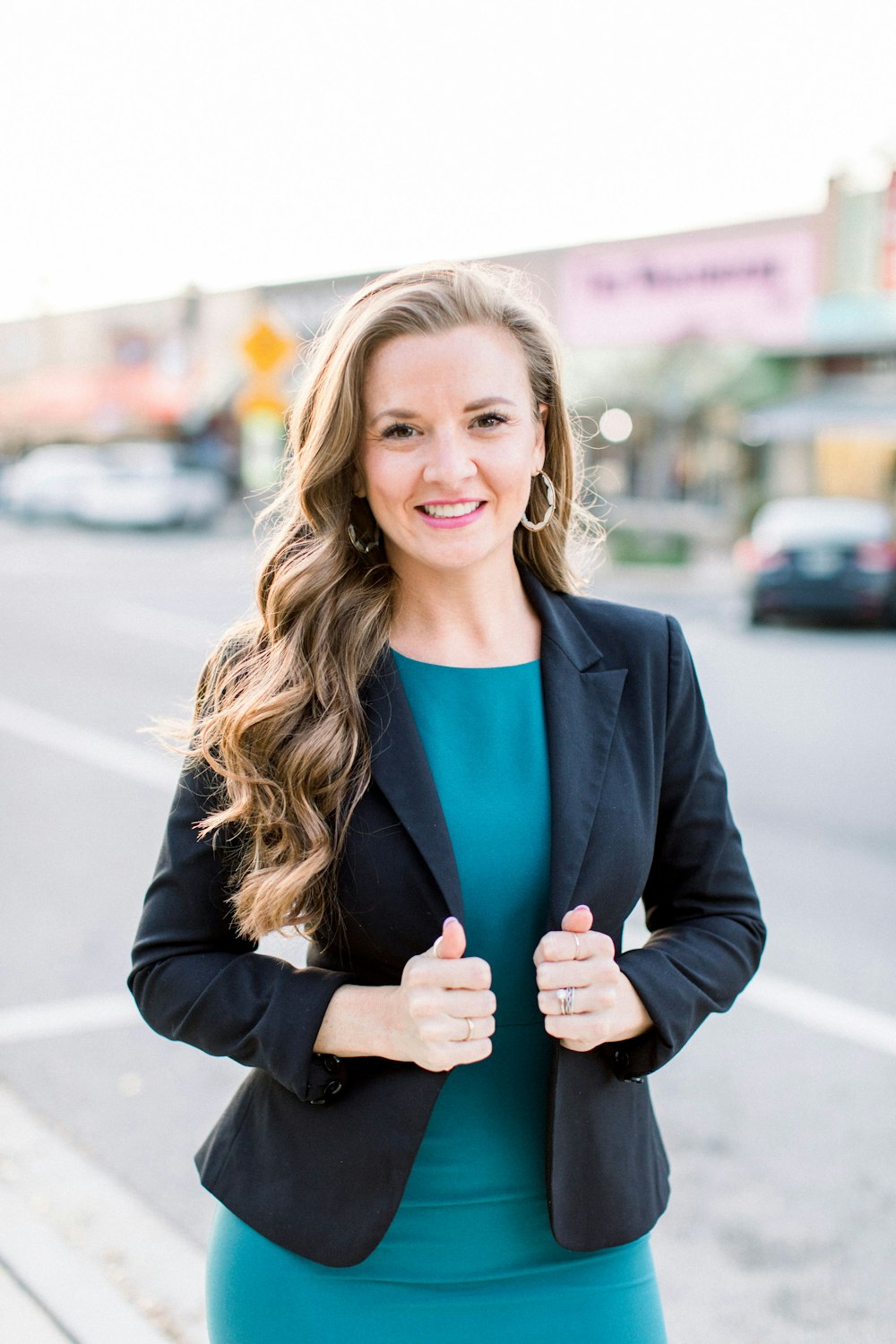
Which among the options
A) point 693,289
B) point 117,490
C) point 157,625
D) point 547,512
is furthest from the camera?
point 117,490

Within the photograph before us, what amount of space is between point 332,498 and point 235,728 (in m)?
0.42

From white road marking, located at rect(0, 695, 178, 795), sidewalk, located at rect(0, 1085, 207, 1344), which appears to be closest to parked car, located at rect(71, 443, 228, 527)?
white road marking, located at rect(0, 695, 178, 795)

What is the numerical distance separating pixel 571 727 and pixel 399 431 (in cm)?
48

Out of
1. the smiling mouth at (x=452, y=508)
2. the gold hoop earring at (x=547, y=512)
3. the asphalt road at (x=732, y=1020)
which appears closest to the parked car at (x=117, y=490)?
the asphalt road at (x=732, y=1020)

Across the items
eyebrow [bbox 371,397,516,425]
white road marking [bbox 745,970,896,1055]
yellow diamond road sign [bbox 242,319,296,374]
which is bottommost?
white road marking [bbox 745,970,896,1055]

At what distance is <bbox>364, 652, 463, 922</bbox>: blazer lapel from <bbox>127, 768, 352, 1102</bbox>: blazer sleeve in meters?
0.21

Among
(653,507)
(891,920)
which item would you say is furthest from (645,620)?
(653,507)

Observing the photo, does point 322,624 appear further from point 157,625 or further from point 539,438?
point 157,625

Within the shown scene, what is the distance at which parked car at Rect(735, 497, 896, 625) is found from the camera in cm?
1424

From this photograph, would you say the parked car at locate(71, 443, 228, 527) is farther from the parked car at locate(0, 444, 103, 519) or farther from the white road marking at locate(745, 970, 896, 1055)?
the white road marking at locate(745, 970, 896, 1055)

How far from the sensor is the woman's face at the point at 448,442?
1.78 m

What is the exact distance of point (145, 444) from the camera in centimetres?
3697

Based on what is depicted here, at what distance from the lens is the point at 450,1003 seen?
1522 mm

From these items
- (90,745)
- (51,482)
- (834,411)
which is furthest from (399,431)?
(51,482)
